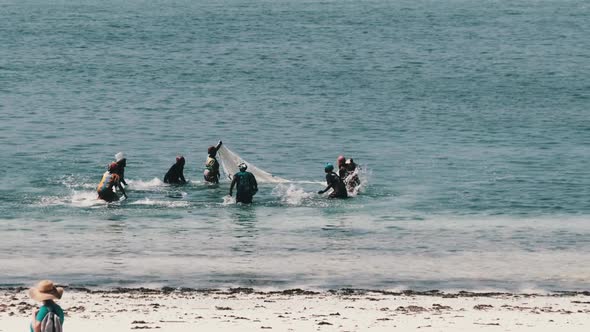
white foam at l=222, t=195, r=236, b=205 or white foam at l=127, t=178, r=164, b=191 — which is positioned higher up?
white foam at l=127, t=178, r=164, b=191

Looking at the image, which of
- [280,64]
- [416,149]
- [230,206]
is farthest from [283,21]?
[230,206]

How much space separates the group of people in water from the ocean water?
39cm

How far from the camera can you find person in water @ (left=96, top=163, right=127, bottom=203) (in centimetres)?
3200

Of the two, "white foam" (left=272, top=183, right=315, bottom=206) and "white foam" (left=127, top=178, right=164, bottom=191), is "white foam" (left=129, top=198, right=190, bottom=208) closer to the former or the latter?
"white foam" (left=127, top=178, right=164, bottom=191)

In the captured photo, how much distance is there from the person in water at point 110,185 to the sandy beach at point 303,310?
9894mm

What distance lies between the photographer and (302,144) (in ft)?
155

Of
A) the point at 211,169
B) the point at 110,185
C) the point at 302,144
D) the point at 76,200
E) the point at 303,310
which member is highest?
the point at 302,144

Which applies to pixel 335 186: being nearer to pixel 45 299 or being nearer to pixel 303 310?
pixel 303 310

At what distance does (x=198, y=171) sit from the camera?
4000cm

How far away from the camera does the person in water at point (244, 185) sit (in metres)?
32.2

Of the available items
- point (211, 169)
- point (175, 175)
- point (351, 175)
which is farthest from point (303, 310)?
point (175, 175)

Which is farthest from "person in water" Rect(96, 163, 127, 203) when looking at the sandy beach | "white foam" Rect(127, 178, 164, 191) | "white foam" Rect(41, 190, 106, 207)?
the sandy beach

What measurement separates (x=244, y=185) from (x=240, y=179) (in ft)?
0.70

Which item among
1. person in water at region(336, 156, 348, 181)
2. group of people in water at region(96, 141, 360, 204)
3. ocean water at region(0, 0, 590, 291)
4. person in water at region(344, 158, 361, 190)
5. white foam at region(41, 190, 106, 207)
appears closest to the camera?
ocean water at region(0, 0, 590, 291)
